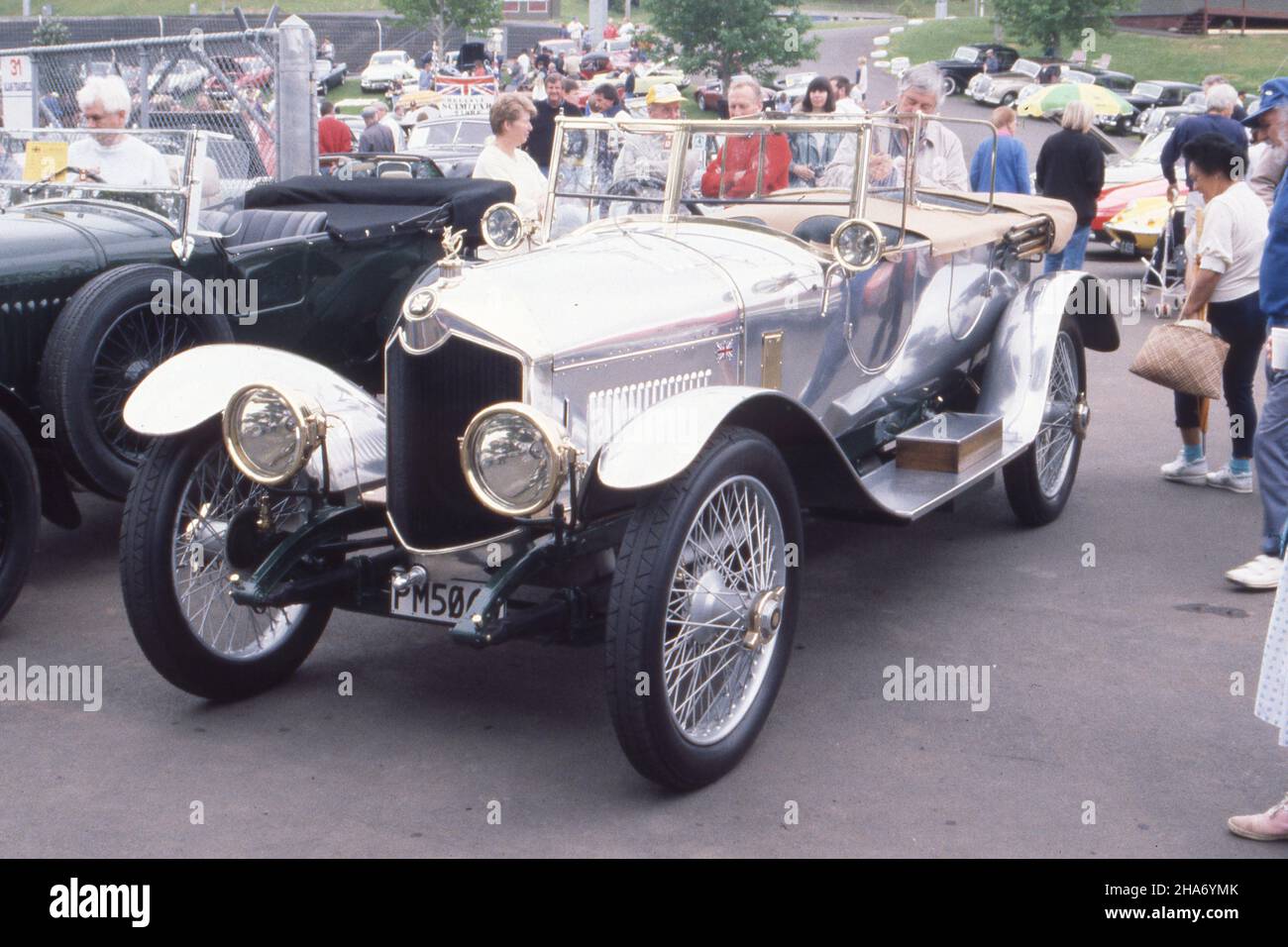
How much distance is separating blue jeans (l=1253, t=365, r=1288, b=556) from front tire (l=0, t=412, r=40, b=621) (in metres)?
4.52

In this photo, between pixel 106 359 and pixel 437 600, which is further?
pixel 106 359

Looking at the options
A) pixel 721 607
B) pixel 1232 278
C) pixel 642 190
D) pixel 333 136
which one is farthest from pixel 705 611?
pixel 333 136

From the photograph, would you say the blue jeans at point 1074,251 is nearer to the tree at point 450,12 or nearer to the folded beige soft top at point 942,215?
the folded beige soft top at point 942,215

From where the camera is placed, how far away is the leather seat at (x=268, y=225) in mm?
6941

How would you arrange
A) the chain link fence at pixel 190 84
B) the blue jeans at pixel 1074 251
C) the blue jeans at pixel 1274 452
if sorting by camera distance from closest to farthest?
the blue jeans at pixel 1274 452 → the chain link fence at pixel 190 84 → the blue jeans at pixel 1074 251

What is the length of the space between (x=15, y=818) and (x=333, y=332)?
3749 millimetres

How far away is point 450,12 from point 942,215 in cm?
4408

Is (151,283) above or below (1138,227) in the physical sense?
above

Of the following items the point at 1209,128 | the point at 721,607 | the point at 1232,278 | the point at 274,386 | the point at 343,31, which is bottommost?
the point at 721,607

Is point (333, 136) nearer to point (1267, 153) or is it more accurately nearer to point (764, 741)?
point (1267, 153)

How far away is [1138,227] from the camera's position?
45.6ft

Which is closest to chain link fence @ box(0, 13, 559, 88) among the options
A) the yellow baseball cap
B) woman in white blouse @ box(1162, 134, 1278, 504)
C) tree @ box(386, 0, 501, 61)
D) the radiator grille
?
tree @ box(386, 0, 501, 61)

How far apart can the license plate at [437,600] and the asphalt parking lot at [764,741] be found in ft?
1.43

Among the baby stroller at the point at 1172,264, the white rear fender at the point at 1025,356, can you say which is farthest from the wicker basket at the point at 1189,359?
the baby stroller at the point at 1172,264
